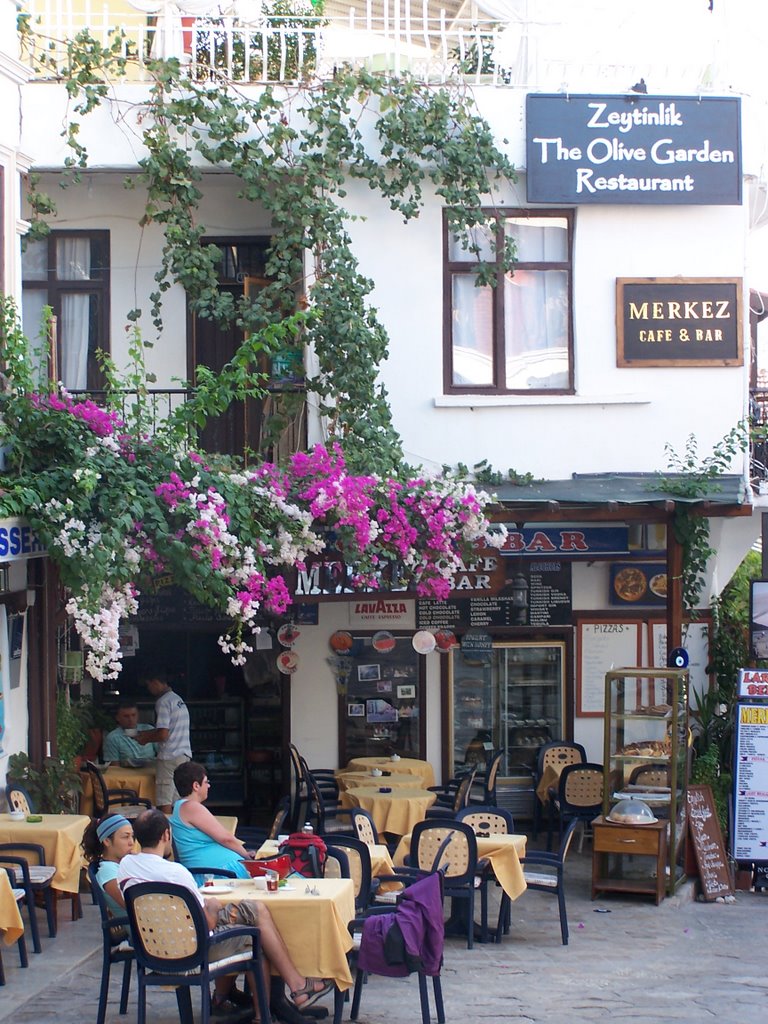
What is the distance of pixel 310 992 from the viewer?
27.3 ft

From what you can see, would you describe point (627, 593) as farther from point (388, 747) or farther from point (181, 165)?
point (181, 165)

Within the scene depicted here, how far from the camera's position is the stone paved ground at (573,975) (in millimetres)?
8859

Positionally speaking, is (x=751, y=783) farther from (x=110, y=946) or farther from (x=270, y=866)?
(x=110, y=946)

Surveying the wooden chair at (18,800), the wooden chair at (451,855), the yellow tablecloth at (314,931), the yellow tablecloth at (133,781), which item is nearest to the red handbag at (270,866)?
the yellow tablecloth at (314,931)

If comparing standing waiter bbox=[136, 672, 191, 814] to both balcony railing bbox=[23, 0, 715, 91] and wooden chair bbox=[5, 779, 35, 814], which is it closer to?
wooden chair bbox=[5, 779, 35, 814]

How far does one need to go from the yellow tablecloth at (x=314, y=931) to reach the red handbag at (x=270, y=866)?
0.44m

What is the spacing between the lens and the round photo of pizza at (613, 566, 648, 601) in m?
15.2

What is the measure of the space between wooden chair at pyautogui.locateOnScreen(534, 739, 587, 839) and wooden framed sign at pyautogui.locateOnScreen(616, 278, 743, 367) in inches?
162

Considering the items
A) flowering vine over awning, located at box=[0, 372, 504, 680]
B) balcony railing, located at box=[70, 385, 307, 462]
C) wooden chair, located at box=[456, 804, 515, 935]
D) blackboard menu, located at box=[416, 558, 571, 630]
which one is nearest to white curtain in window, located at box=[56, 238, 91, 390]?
balcony railing, located at box=[70, 385, 307, 462]

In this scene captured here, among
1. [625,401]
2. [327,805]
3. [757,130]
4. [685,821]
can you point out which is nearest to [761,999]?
[685,821]

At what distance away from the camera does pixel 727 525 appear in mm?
14758

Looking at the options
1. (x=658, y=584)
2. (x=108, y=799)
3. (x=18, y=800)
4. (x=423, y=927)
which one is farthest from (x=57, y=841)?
(x=658, y=584)

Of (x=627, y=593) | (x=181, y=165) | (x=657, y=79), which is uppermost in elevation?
(x=657, y=79)

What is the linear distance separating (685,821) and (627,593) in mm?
3328
